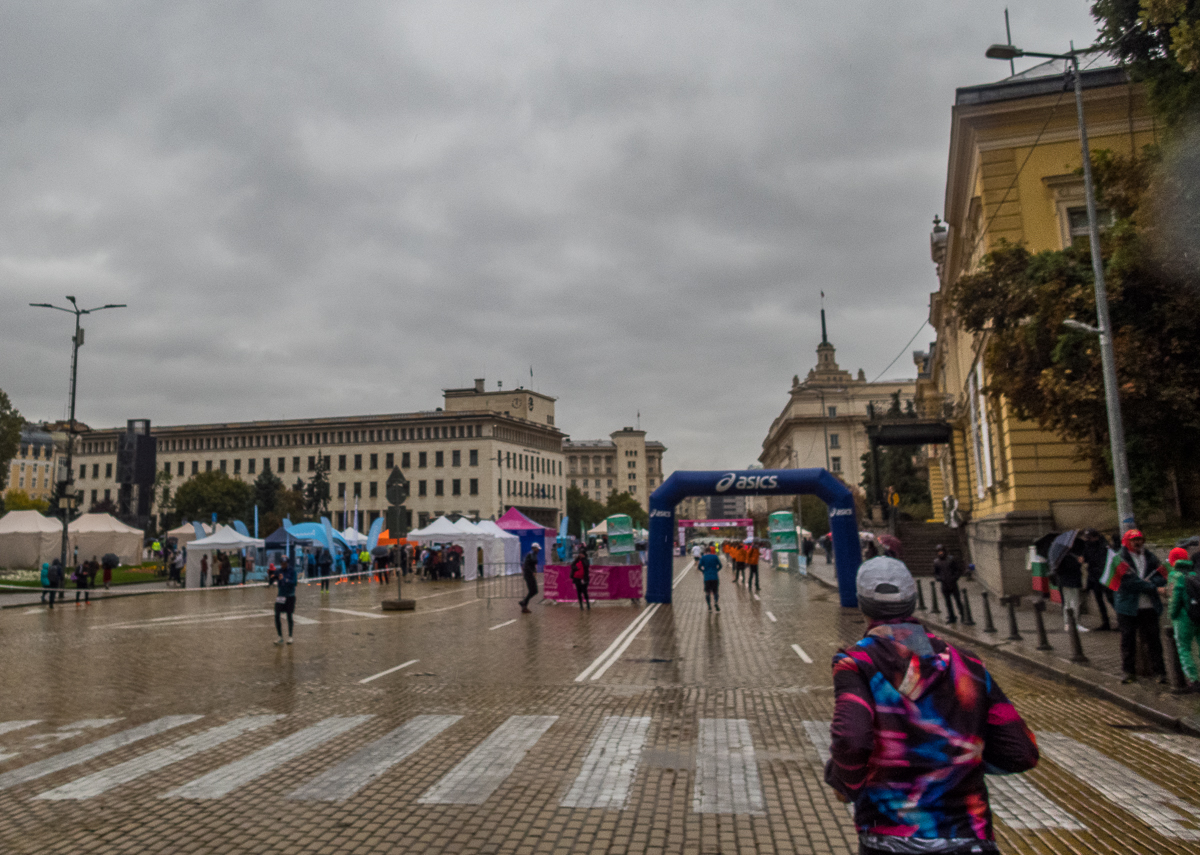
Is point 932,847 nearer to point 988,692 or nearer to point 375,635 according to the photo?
point 988,692

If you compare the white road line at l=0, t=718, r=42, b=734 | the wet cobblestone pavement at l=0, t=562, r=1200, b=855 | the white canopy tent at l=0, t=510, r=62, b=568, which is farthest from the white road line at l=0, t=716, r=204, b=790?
the white canopy tent at l=0, t=510, r=62, b=568

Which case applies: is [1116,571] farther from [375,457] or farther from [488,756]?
[375,457]

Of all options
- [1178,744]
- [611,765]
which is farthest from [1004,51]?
[611,765]

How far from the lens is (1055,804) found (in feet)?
18.9

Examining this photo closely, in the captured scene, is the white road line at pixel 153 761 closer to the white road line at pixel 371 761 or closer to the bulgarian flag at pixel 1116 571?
the white road line at pixel 371 761

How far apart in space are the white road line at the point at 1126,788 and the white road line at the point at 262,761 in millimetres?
6172

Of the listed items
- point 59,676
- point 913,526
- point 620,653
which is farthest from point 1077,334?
point 913,526

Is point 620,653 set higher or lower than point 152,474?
lower

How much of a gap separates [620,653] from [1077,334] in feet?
38.5

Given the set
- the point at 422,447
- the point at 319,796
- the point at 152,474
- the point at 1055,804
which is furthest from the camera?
the point at 422,447

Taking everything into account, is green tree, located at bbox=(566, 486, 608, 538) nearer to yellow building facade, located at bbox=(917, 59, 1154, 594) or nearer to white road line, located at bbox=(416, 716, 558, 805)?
yellow building facade, located at bbox=(917, 59, 1154, 594)

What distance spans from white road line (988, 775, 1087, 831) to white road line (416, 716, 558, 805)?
3.41 metres

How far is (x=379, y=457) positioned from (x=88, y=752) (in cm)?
10173

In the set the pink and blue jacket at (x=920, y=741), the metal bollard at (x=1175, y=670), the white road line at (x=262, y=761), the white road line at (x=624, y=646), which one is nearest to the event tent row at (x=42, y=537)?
the white road line at (x=624, y=646)
